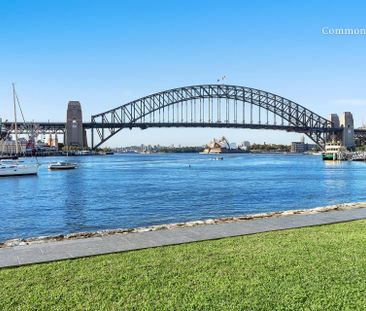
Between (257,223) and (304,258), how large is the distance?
9.33 ft

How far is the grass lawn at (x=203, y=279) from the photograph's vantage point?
4.32 m

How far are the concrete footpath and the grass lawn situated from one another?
1.18 ft

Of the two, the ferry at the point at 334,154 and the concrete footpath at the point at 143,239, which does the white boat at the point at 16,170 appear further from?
the ferry at the point at 334,154

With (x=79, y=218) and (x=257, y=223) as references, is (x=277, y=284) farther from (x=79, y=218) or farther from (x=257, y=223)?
(x=79, y=218)

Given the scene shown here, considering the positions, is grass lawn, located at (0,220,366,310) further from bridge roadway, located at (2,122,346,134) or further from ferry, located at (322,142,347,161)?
bridge roadway, located at (2,122,346,134)

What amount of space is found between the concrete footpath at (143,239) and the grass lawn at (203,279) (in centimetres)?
36

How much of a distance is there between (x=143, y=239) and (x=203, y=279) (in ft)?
7.88

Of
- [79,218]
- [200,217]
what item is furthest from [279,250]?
[79,218]

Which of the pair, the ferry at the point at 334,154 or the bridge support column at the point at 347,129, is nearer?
the ferry at the point at 334,154

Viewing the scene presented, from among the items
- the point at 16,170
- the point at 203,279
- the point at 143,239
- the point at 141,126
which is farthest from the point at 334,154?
the point at 203,279

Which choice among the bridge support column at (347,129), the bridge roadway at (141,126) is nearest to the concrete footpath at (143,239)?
the bridge roadway at (141,126)

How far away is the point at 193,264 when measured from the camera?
5648mm

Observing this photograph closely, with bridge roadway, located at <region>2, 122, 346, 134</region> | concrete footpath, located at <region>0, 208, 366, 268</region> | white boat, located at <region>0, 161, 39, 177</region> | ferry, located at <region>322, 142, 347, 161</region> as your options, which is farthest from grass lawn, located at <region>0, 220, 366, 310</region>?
bridge roadway, located at <region>2, 122, 346, 134</region>

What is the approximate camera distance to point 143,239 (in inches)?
286
